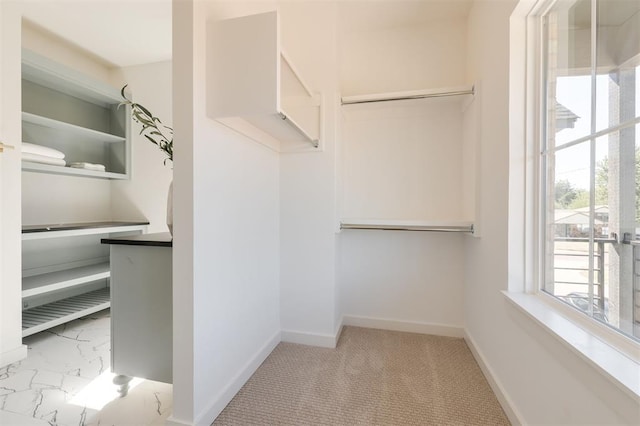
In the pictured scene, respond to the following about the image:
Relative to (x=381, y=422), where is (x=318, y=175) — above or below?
above

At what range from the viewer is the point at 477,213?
175 cm

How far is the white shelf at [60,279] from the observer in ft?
6.60

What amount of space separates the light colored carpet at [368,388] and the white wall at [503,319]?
172mm

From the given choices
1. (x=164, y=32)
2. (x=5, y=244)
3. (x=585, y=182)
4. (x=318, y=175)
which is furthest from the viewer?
(x=164, y=32)

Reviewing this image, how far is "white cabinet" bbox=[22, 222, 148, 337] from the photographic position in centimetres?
206

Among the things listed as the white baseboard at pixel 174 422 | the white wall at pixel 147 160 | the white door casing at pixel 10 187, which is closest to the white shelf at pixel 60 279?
the white door casing at pixel 10 187

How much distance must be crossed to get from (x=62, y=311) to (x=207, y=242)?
211cm

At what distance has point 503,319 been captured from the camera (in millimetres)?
1384

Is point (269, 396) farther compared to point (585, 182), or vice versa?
point (269, 396)

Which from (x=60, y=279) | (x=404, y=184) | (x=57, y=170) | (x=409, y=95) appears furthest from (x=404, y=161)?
(x=60, y=279)

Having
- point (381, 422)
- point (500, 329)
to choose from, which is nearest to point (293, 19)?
point (500, 329)

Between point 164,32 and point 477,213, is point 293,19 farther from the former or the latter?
point 477,213

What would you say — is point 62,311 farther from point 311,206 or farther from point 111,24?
point 111,24

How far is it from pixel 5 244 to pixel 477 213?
123 inches
